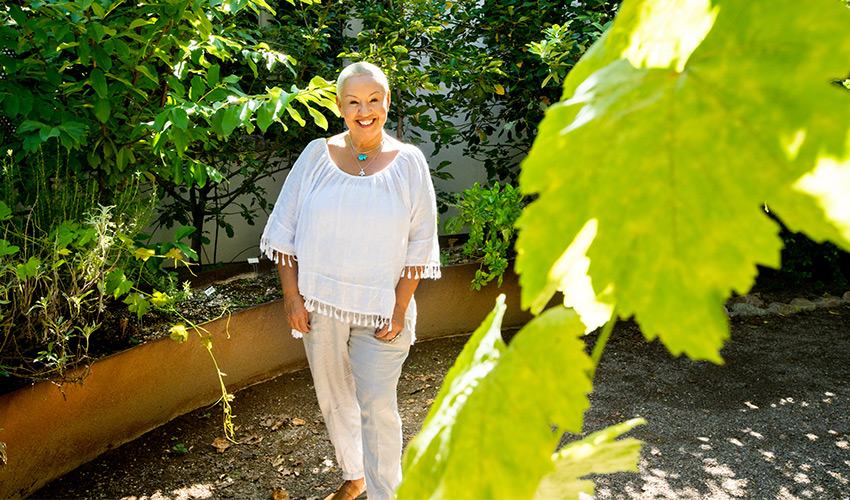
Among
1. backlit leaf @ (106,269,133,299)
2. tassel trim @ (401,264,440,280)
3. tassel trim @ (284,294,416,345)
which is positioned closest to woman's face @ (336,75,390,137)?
tassel trim @ (401,264,440,280)

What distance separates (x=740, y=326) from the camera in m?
5.76

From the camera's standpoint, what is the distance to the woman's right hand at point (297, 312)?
10.1 ft

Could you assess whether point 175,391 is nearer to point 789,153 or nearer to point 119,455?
point 119,455

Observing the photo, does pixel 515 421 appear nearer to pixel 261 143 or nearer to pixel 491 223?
pixel 491 223

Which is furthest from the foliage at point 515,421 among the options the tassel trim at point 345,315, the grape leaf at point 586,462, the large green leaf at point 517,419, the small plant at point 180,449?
the small plant at point 180,449

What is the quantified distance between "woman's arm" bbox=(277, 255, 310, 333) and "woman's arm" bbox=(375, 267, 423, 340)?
0.33 meters

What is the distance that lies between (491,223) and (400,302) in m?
2.27

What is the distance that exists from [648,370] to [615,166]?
483 centimetres

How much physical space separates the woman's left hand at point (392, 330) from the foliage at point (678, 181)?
8.42 feet

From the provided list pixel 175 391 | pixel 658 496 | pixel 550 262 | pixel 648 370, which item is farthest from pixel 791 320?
pixel 550 262

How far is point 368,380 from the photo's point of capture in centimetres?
304

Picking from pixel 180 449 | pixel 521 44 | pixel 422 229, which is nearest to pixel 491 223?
pixel 521 44

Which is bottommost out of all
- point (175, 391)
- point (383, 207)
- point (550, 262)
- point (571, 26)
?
point (175, 391)

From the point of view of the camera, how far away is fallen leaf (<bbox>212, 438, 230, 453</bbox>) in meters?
3.77
